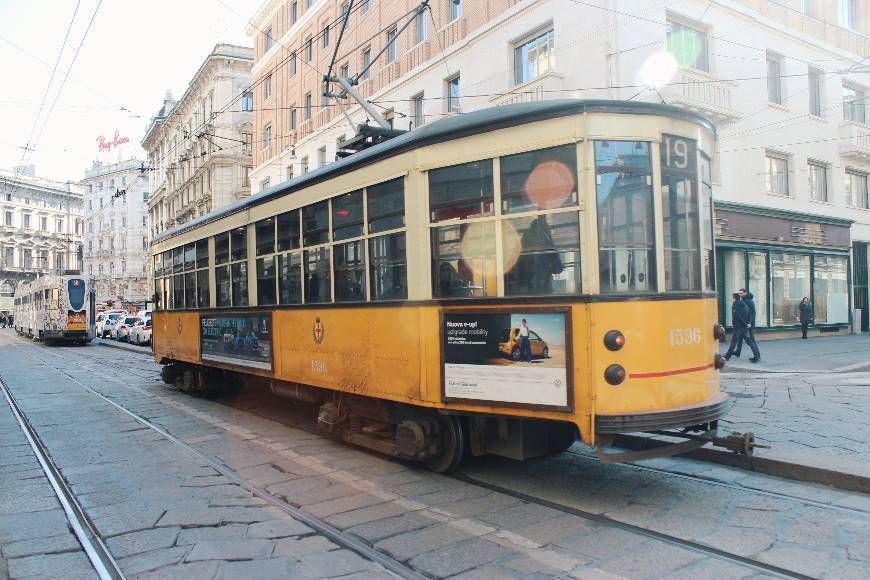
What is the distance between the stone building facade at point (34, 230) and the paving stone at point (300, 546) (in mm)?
78483

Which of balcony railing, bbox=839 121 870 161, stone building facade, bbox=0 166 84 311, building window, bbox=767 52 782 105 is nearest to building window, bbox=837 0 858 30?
balcony railing, bbox=839 121 870 161

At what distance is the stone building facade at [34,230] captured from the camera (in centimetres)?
7456

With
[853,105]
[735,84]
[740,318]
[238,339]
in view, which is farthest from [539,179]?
[853,105]

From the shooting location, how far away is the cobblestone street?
12.7 feet

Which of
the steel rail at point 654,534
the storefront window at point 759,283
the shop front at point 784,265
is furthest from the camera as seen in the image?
the storefront window at point 759,283

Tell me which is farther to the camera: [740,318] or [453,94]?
[453,94]

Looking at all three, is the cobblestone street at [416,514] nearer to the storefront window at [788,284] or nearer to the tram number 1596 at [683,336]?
the tram number 1596 at [683,336]

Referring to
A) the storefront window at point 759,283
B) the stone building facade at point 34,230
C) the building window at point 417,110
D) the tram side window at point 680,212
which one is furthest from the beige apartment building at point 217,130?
the tram side window at point 680,212

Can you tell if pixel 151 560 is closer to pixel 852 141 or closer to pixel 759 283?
pixel 759 283

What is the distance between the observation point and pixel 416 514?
482 centimetres

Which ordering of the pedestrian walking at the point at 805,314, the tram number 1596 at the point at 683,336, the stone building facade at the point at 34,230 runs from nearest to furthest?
the tram number 1596 at the point at 683,336, the pedestrian walking at the point at 805,314, the stone building facade at the point at 34,230

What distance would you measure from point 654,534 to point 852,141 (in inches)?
865

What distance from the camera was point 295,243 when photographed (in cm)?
758

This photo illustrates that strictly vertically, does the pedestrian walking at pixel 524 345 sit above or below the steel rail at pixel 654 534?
above
